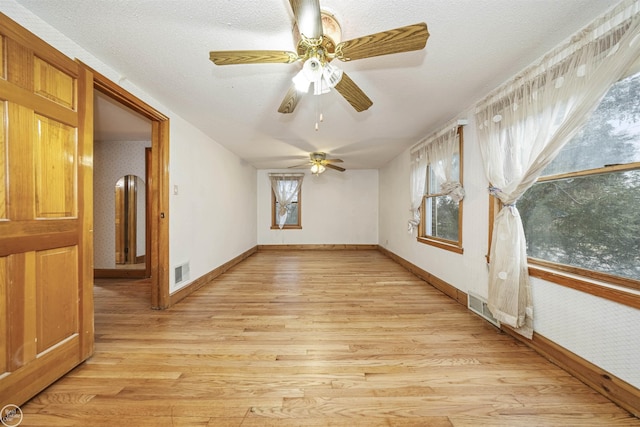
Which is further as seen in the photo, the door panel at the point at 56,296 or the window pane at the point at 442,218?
the window pane at the point at 442,218

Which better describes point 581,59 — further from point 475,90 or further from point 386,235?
point 386,235

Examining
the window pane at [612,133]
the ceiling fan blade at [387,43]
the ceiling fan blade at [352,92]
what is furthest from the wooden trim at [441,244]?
the ceiling fan blade at [387,43]

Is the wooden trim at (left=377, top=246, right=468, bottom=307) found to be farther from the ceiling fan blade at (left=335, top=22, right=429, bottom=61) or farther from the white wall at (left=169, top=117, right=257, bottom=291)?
the white wall at (left=169, top=117, right=257, bottom=291)

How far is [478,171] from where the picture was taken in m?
2.45

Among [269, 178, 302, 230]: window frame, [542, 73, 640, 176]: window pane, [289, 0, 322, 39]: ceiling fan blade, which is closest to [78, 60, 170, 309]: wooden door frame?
[289, 0, 322, 39]: ceiling fan blade

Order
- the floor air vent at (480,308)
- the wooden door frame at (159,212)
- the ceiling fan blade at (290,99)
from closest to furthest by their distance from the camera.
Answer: the ceiling fan blade at (290,99) < the floor air vent at (480,308) < the wooden door frame at (159,212)

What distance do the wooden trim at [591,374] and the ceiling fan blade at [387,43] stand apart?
220cm

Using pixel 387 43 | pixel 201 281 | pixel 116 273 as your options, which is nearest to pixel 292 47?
pixel 387 43

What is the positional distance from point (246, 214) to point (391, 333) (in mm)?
4299

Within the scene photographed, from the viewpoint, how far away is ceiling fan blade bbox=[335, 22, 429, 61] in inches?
43.5

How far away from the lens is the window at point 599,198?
4.33ft

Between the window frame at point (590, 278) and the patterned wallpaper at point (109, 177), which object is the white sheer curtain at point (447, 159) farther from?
the patterned wallpaper at point (109, 177)

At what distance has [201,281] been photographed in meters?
3.28

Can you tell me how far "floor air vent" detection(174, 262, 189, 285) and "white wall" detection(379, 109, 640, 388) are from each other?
3404mm
